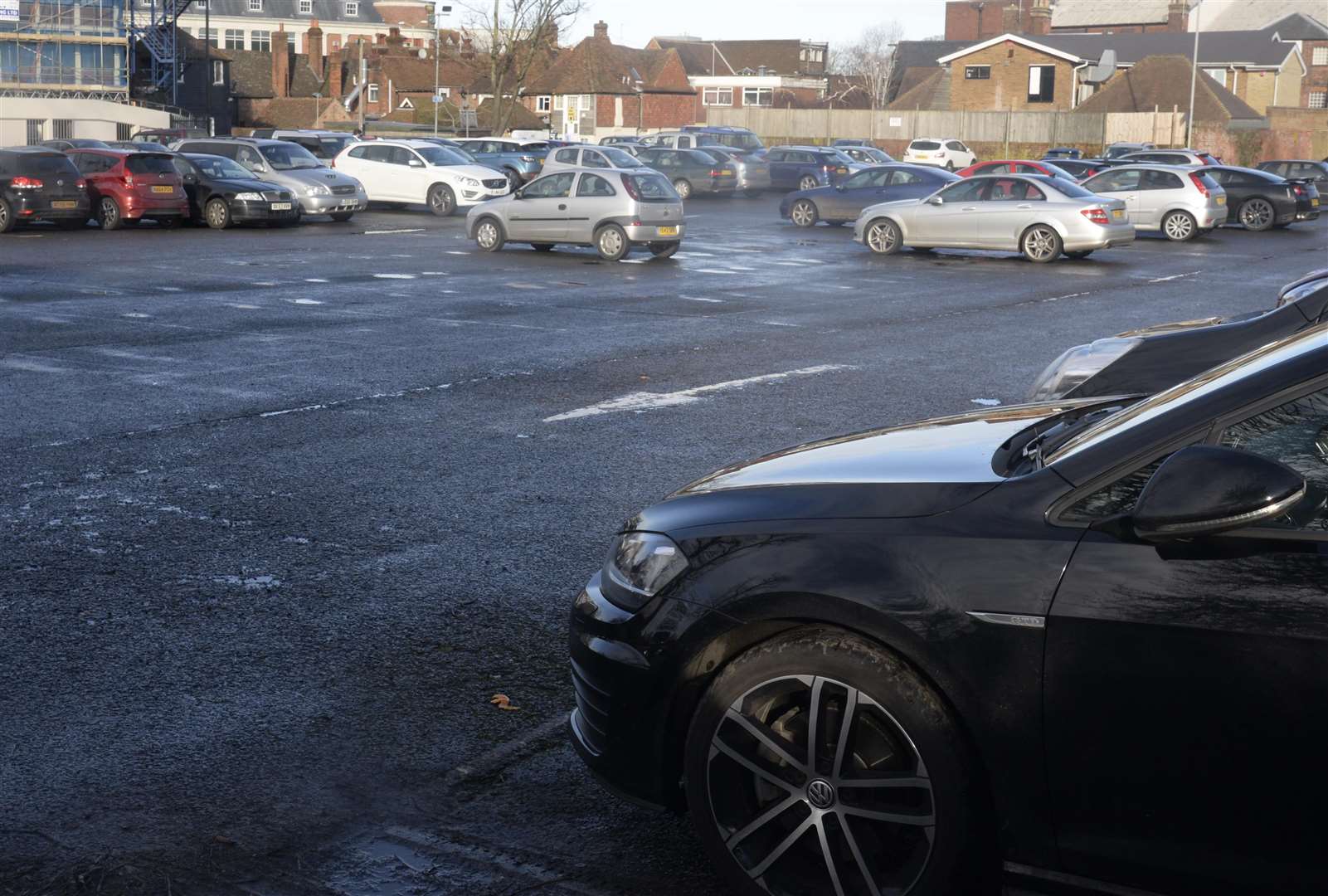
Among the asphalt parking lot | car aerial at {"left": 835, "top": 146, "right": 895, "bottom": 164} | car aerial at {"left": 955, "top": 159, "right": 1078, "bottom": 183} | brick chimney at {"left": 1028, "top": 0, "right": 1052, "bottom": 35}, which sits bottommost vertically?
the asphalt parking lot

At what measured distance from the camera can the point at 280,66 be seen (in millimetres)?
95438

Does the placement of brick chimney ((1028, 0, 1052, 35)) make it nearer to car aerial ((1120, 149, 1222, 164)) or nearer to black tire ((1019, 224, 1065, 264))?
car aerial ((1120, 149, 1222, 164))

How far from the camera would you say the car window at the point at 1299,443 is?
9.91 feet

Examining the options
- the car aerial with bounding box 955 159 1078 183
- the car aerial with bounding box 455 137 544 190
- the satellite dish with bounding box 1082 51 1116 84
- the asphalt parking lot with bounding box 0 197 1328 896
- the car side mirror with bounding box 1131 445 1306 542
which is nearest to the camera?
the car side mirror with bounding box 1131 445 1306 542

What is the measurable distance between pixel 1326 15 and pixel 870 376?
105m

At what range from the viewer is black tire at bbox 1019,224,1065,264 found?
25.2 meters

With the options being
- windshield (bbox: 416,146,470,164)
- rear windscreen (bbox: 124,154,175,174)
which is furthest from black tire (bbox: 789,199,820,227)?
rear windscreen (bbox: 124,154,175,174)

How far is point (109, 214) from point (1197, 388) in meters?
29.2

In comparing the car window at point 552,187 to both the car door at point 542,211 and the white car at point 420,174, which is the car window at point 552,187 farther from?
the white car at point 420,174

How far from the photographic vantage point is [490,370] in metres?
12.2

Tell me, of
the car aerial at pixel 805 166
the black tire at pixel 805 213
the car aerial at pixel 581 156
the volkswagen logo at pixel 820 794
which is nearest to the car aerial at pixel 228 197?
the car aerial at pixel 581 156

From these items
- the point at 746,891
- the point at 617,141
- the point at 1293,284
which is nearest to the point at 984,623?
the point at 746,891

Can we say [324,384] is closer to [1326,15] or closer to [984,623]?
[984,623]

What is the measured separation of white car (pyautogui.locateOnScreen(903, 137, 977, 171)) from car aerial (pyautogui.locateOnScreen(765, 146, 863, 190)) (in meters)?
15.1
